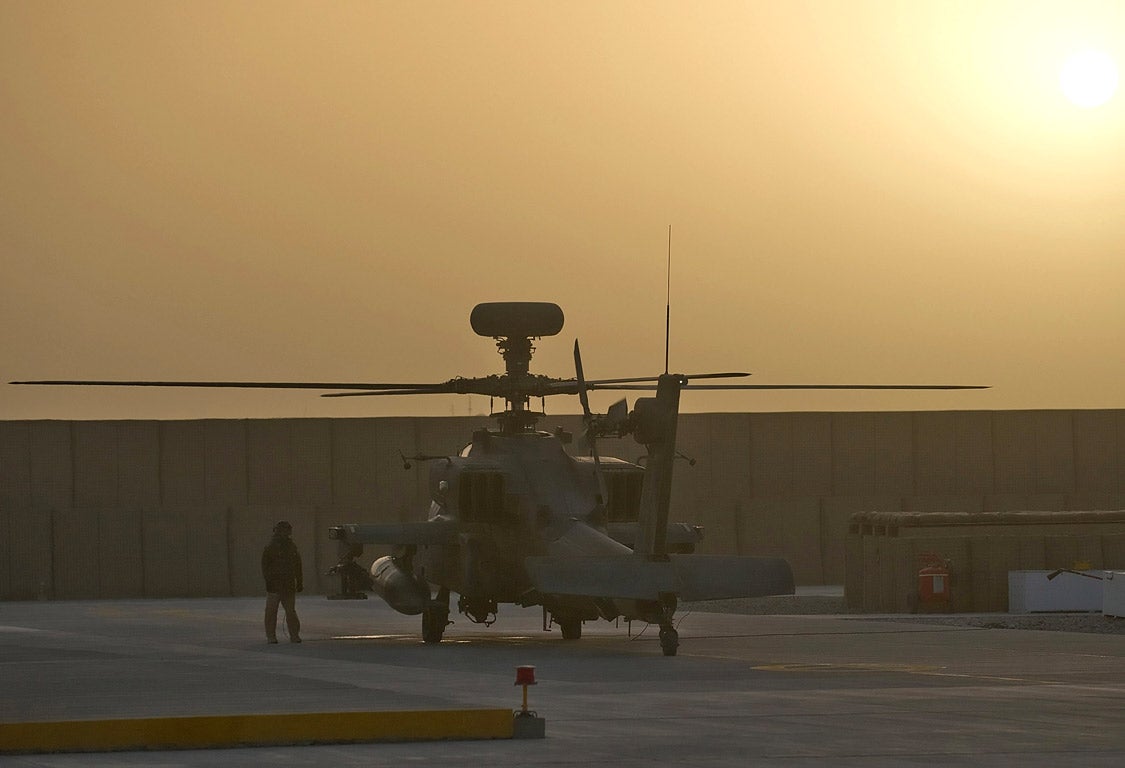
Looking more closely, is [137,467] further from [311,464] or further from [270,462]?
[311,464]

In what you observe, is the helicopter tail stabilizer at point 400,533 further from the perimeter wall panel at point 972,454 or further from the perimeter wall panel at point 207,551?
the perimeter wall panel at point 972,454

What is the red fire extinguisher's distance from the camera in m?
36.1

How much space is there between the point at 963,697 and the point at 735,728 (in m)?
3.55

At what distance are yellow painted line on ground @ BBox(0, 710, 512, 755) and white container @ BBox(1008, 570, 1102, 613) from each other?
21943 mm

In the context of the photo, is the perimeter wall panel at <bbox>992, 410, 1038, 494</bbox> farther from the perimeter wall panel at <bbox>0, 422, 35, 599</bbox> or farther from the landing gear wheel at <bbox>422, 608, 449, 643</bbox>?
the landing gear wheel at <bbox>422, 608, 449, 643</bbox>

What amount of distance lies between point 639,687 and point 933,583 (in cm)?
1660

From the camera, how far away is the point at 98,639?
31.1 m

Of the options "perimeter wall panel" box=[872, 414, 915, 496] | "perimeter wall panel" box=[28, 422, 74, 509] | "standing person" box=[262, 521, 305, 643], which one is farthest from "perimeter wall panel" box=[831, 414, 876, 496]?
"standing person" box=[262, 521, 305, 643]

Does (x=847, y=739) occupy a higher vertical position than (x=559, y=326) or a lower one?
lower

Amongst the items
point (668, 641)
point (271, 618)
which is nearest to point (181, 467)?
point (271, 618)

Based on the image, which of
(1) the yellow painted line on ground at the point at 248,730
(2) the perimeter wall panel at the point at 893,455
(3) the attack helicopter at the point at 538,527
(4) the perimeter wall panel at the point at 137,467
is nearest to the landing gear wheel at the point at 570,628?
(3) the attack helicopter at the point at 538,527

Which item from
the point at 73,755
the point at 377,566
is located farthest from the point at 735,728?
the point at 377,566

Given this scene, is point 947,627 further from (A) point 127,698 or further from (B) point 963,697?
(A) point 127,698

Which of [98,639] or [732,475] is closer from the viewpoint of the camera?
[98,639]
